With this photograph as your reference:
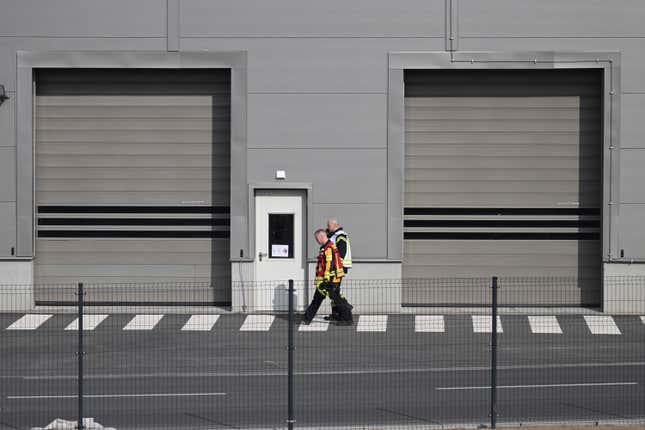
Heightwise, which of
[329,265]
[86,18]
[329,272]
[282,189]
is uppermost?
[86,18]

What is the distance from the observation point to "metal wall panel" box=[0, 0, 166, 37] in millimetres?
21531

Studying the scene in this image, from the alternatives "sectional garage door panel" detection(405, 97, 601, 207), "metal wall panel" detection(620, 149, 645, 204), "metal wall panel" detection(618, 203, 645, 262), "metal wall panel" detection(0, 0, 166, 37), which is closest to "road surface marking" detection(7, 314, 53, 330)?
"metal wall panel" detection(0, 0, 166, 37)

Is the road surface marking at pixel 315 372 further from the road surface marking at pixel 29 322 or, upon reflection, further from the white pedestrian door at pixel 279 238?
the white pedestrian door at pixel 279 238

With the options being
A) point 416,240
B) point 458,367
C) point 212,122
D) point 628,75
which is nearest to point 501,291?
point 416,240

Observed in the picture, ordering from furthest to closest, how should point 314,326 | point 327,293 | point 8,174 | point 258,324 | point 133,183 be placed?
1. point 133,183
2. point 8,174
3. point 327,293
4. point 314,326
5. point 258,324

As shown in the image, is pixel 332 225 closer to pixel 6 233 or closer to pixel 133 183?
pixel 133 183

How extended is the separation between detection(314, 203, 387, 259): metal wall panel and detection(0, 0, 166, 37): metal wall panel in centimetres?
445

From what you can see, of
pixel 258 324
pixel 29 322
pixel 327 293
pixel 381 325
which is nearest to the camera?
pixel 258 324

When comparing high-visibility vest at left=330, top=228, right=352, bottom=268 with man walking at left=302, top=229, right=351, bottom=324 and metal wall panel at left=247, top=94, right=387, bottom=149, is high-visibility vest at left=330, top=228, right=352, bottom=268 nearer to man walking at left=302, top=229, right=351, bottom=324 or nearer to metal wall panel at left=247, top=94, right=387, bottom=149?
man walking at left=302, top=229, right=351, bottom=324

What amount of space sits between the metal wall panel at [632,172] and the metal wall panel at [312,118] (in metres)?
4.36

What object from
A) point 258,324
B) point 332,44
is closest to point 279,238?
point 332,44

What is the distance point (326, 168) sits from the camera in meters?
21.6

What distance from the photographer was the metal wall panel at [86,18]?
21.5m

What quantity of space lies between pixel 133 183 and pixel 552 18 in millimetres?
8337
